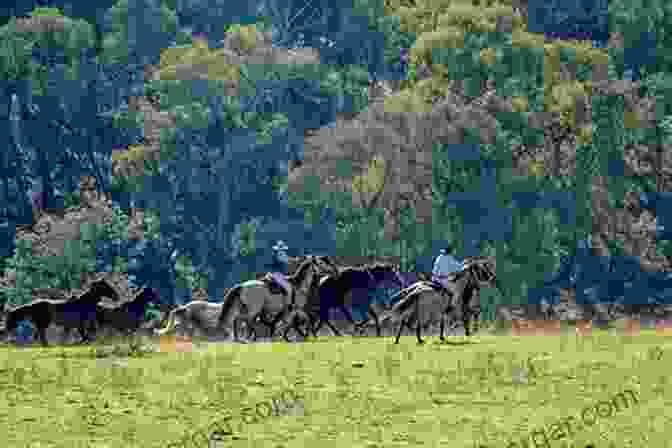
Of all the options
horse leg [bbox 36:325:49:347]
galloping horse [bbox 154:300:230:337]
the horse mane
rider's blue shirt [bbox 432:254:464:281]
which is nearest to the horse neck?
rider's blue shirt [bbox 432:254:464:281]

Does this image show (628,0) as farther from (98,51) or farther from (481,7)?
(98,51)

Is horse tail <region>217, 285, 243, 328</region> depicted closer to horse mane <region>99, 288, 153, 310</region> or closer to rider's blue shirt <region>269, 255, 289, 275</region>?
rider's blue shirt <region>269, 255, 289, 275</region>

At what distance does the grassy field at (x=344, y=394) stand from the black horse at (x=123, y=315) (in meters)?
4.48

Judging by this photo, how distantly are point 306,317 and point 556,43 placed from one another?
3728 centimetres

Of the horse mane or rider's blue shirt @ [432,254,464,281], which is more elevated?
rider's blue shirt @ [432,254,464,281]

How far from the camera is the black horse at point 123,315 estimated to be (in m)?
30.9

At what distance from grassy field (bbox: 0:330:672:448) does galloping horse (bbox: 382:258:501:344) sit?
108cm

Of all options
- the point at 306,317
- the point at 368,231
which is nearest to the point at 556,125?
the point at 368,231

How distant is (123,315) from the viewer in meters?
31.2

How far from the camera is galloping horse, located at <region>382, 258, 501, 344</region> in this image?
27.3 metres

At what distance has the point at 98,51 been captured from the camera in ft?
263
